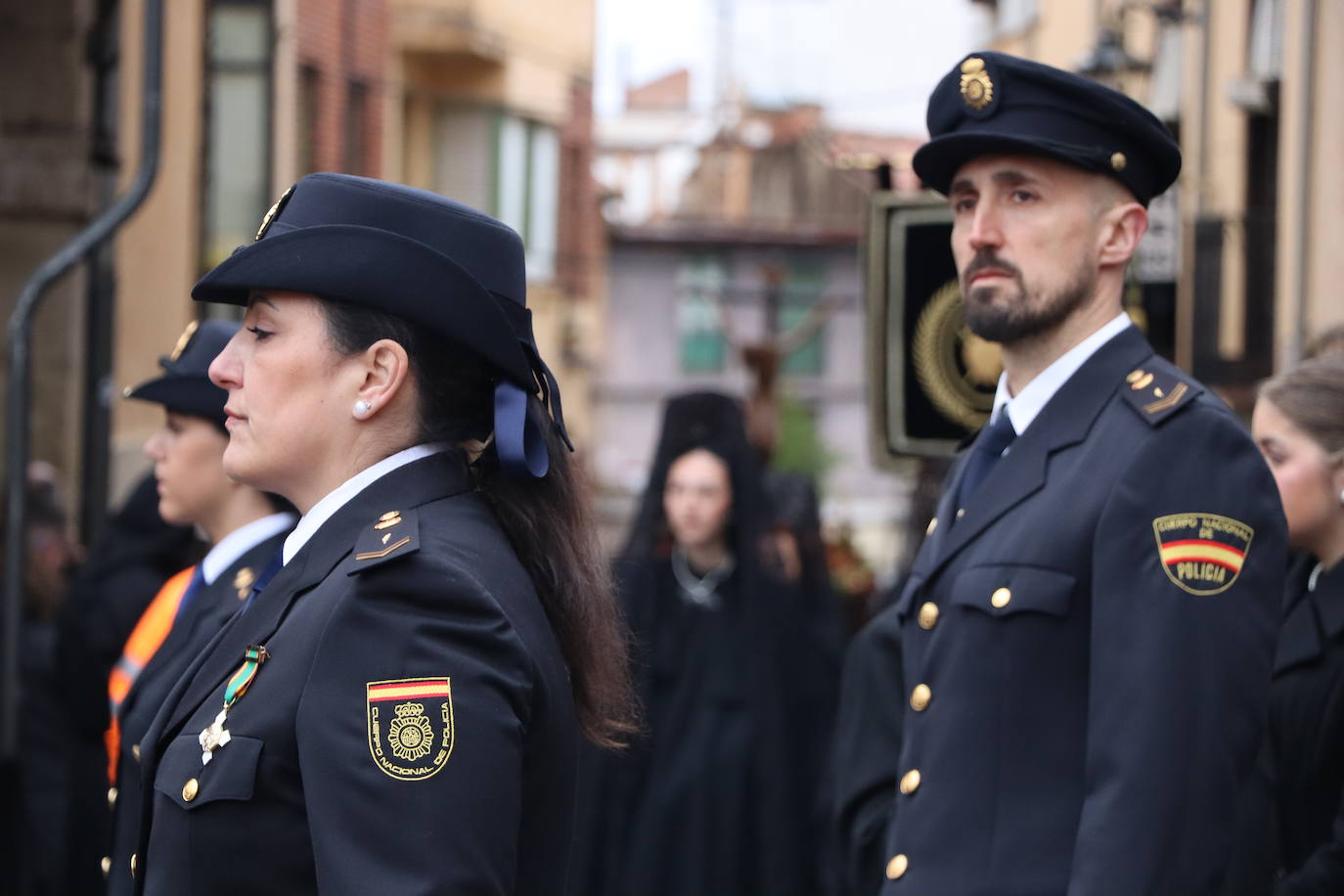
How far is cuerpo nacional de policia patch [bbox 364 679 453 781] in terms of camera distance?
2.21 meters

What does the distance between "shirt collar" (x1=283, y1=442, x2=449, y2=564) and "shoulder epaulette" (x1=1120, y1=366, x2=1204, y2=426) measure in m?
1.09

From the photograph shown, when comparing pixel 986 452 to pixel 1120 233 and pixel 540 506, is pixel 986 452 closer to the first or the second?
pixel 1120 233

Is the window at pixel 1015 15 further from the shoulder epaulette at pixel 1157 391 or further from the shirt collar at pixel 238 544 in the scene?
the shoulder epaulette at pixel 1157 391

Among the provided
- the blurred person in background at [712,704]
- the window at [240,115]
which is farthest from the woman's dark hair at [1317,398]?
the window at [240,115]

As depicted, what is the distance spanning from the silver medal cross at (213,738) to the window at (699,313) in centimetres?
3927

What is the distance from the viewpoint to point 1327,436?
3.81 m

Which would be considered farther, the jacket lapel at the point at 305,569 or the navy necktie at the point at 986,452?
the navy necktie at the point at 986,452

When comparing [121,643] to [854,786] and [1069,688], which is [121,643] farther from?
[1069,688]

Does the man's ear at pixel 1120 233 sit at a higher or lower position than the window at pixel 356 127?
lower

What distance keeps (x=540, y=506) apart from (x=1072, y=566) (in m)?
0.82

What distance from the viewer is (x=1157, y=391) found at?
2902mm

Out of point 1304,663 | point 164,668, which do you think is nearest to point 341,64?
point 164,668

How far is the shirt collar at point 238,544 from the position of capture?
4.15 m

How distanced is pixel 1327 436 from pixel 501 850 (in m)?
2.25
